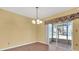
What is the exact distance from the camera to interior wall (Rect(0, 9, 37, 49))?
2575mm

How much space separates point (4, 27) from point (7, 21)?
245 mm

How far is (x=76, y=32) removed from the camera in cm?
263

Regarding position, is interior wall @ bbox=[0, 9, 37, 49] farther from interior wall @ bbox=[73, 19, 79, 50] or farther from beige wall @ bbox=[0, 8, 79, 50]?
interior wall @ bbox=[73, 19, 79, 50]

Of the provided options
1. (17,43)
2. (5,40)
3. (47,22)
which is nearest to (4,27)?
(5,40)

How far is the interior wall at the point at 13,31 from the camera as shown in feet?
8.45

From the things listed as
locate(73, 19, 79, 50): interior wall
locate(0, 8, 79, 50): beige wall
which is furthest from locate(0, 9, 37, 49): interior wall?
locate(73, 19, 79, 50): interior wall

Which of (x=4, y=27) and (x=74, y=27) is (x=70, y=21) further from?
(x=4, y=27)

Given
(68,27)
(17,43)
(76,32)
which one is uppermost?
(68,27)

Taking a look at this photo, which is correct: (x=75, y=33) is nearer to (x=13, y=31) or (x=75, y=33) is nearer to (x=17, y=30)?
(x=17, y=30)

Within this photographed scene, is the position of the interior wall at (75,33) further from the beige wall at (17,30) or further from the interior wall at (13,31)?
the interior wall at (13,31)
